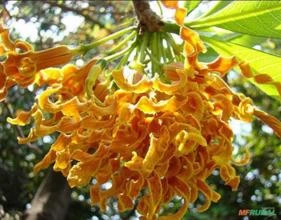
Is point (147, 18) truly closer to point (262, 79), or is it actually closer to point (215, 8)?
point (215, 8)

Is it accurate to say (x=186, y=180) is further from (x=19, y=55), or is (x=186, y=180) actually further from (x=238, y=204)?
(x=238, y=204)

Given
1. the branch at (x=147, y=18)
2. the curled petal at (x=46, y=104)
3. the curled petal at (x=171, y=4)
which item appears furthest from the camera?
the branch at (x=147, y=18)

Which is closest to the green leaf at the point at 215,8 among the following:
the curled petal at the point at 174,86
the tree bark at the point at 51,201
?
the curled petal at the point at 174,86

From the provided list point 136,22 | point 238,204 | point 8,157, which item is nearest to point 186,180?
point 136,22

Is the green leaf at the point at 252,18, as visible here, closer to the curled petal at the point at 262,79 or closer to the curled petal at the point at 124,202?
the curled petal at the point at 262,79

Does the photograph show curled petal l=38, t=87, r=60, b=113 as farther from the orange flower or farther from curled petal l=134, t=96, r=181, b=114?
curled petal l=134, t=96, r=181, b=114

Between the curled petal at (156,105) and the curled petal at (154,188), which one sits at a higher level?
the curled petal at (156,105)

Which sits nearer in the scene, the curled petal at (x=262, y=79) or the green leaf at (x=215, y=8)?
the curled petal at (x=262, y=79)

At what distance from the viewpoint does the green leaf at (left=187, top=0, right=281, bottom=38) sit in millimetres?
1387

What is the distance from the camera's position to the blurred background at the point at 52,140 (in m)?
3.18

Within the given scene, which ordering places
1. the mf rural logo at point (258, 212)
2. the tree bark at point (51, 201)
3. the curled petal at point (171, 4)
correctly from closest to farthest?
the curled petal at point (171, 4) < the tree bark at point (51, 201) < the mf rural logo at point (258, 212)

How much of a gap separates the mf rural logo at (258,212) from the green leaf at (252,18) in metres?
1.62

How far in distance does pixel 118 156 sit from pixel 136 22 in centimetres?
51

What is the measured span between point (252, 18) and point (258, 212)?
1.78 meters
